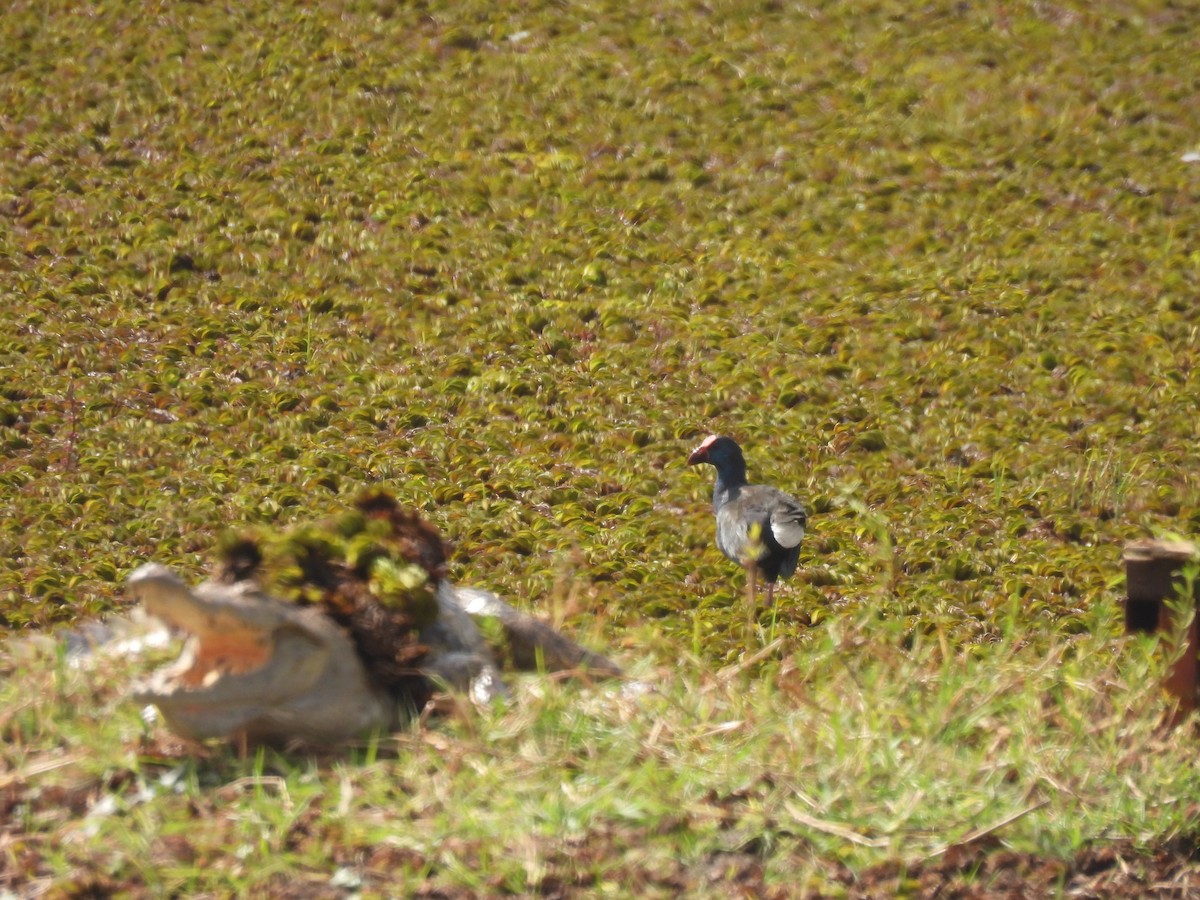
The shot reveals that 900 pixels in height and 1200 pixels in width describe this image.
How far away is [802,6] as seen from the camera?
38.0ft

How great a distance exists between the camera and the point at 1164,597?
4164 millimetres

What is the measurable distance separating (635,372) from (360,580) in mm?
3910

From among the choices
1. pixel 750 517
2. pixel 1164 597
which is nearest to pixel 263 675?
pixel 1164 597

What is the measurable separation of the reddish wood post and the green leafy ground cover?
12 cm

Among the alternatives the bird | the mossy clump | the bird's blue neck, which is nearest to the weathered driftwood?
the mossy clump

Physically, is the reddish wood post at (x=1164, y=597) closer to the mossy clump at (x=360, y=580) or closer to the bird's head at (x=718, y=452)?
the mossy clump at (x=360, y=580)

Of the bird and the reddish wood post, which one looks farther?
the bird

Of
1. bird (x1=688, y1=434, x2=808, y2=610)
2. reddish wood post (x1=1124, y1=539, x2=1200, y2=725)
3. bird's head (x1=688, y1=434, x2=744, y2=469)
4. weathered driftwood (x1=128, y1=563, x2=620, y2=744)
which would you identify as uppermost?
weathered driftwood (x1=128, y1=563, x2=620, y2=744)

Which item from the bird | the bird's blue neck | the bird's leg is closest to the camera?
the bird's leg

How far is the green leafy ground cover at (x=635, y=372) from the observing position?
375 cm

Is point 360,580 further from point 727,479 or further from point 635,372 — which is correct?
point 635,372

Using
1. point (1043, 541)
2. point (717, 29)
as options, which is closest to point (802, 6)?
point (717, 29)

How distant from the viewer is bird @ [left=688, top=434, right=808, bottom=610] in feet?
→ 18.8

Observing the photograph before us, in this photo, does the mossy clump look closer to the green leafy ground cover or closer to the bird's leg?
the green leafy ground cover
